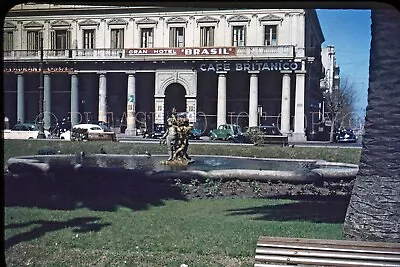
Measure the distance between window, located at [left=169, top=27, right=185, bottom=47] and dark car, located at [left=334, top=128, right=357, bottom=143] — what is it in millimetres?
1297

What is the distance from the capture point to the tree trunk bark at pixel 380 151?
3502mm

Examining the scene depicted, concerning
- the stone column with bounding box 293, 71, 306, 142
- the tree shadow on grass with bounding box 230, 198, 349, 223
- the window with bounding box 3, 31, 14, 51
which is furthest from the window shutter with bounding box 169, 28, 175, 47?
the tree shadow on grass with bounding box 230, 198, 349, 223

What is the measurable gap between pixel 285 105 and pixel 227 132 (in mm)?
469

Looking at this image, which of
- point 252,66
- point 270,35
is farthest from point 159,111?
point 270,35

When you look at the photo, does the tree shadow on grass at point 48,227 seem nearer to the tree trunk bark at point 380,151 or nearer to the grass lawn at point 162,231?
the grass lawn at point 162,231

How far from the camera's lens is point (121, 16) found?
3.81 meters

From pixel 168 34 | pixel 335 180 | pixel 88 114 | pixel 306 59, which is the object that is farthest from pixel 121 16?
pixel 335 180

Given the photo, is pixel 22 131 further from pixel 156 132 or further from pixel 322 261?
pixel 322 261

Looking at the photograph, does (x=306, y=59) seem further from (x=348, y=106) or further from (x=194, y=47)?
(x=194, y=47)

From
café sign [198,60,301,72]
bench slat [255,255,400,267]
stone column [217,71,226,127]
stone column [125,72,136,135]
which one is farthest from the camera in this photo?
stone column [125,72,136,135]

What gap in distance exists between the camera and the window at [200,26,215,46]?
3760 mm

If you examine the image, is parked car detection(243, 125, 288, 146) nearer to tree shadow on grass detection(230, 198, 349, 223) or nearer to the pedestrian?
tree shadow on grass detection(230, 198, 349, 223)

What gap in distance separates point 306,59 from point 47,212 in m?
2.19

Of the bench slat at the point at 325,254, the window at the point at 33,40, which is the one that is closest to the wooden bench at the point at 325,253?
the bench slat at the point at 325,254
